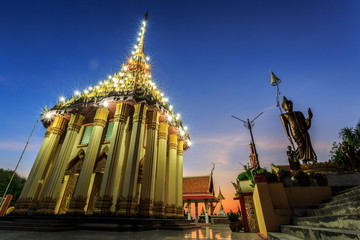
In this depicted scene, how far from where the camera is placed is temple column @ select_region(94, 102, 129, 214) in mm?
8666

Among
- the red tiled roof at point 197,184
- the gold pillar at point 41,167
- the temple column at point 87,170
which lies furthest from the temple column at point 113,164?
the red tiled roof at point 197,184

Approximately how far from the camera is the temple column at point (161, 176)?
10.8m

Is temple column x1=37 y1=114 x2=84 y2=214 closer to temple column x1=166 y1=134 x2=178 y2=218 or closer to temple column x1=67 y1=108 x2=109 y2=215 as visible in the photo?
temple column x1=67 y1=108 x2=109 y2=215

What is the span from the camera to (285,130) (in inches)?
327

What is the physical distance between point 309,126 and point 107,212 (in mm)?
10753

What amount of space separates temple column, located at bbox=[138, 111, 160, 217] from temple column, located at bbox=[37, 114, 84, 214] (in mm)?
5285

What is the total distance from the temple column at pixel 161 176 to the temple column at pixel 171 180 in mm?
1490

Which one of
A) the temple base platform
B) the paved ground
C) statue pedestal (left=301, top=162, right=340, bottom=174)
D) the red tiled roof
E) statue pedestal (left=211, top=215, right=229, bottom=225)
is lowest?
statue pedestal (left=211, top=215, right=229, bottom=225)

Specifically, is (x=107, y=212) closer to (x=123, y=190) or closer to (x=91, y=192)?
(x=123, y=190)

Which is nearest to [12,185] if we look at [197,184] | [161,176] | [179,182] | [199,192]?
[197,184]

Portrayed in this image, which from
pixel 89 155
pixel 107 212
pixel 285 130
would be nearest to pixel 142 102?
pixel 89 155

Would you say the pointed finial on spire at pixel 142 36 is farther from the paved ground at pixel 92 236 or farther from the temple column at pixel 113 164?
the paved ground at pixel 92 236

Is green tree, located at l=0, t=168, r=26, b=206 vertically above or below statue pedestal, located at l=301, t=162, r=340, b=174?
above

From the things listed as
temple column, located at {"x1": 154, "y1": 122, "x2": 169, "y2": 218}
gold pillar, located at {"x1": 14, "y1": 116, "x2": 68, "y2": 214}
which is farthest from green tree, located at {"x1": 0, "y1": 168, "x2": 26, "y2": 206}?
temple column, located at {"x1": 154, "y1": 122, "x2": 169, "y2": 218}
